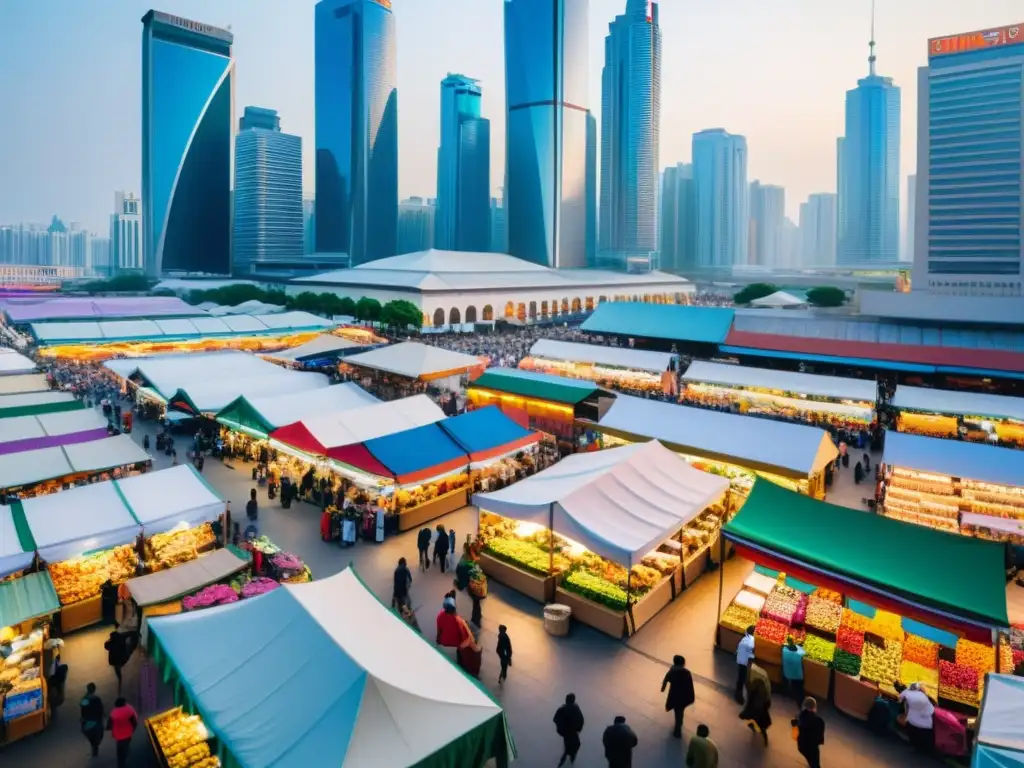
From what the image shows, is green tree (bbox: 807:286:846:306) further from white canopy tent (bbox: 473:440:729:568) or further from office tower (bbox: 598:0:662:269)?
office tower (bbox: 598:0:662:269)

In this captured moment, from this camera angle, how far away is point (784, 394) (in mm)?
21328

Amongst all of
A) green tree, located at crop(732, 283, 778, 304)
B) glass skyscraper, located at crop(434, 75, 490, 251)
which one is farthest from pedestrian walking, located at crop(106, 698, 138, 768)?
glass skyscraper, located at crop(434, 75, 490, 251)

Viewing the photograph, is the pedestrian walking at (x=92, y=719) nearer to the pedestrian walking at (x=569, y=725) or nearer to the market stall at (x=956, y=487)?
the pedestrian walking at (x=569, y=725)

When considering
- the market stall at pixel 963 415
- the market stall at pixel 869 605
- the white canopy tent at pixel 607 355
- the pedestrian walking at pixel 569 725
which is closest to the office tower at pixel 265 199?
the white canopy tent at pixel 607 355

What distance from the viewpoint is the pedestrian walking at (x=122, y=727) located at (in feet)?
18.5

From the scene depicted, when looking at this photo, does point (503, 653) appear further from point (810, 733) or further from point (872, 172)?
point (872, 172)

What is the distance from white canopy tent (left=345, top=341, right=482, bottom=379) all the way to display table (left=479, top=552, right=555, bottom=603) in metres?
12.4

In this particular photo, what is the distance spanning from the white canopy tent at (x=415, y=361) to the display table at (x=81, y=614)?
13.7 m

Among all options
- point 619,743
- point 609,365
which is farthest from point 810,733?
point 609,365

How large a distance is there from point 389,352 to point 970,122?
54.6 m

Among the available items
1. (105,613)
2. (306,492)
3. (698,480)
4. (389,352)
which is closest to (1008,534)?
(698,480)

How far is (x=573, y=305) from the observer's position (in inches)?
2756

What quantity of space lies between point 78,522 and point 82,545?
482 mm

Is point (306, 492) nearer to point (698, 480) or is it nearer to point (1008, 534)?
point (698, 480)
